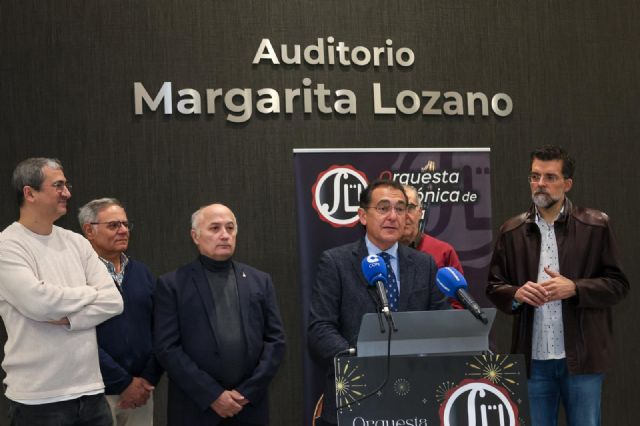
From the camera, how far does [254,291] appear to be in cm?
409

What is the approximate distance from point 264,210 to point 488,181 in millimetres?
1581

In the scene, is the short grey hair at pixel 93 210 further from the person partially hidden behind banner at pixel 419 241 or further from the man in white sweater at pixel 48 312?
the person partially hidden behind banner at pixel 419 241

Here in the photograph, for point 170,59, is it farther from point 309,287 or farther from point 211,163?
point 309,287

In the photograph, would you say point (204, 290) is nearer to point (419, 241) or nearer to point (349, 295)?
point (349, 295)

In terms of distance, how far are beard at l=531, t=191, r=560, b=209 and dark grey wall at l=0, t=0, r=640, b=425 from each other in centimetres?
182

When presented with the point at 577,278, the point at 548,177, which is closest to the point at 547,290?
the point at 577,278

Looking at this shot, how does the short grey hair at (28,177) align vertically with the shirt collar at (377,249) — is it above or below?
above

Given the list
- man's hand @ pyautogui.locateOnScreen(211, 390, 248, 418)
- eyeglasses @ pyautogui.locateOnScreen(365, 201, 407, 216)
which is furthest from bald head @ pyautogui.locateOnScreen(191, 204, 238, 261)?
eyeglasses @ pyautogui.locateOnScreen(365, 201, 407, 216)

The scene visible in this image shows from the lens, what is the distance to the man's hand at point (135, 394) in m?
4.09

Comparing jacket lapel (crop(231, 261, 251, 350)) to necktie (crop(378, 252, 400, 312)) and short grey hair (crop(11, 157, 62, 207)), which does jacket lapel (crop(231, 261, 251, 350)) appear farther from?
short grey hair (crop(11, 157, 62, 207))

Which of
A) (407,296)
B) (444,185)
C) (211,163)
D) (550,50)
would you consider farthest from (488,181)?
(407,296)

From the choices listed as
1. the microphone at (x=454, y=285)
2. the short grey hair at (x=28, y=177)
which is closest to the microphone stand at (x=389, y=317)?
the microphone at (x=454, y=285)

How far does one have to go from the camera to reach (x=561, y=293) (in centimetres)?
379

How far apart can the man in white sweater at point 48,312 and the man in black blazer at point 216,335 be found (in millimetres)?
354
